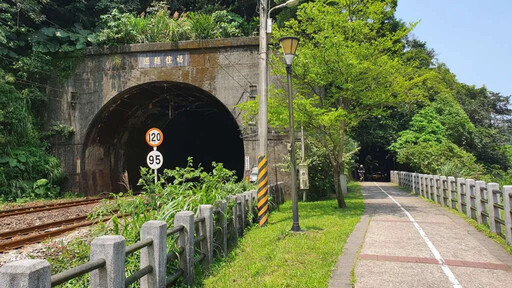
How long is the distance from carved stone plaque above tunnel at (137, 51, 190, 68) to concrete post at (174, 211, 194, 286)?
14.8 meters

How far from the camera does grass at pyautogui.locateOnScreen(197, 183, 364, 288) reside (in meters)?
5.01

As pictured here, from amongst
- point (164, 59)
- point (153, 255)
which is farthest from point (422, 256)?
point (164, 59)

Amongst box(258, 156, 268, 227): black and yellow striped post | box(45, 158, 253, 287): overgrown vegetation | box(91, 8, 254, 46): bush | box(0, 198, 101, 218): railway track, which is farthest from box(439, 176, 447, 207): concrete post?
box(0, 198, 101, 218): railway track

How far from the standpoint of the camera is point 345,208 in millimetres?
12469

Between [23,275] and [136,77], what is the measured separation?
1769 centimetres

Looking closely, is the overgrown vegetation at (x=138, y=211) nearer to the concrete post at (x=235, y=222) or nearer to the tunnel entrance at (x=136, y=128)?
the concrete post at (x=235, y=222)

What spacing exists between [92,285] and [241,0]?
2640 centimetres

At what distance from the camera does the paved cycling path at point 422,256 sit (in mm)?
5117

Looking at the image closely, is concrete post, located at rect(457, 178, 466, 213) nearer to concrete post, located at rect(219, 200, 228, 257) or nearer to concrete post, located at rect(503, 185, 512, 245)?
concrete post, located at rect(503, 185, 512, 245)

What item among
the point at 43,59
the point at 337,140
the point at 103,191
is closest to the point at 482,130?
the point at 337,140

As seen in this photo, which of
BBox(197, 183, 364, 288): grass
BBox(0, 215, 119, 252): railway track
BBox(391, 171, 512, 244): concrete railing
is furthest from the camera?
BBox(391, 171, 512, 244): concrete railing

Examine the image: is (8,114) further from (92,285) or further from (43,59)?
(92,285)

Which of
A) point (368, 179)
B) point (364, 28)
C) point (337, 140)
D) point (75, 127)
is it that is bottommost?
point (368, 179)

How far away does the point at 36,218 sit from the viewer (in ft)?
35.1
